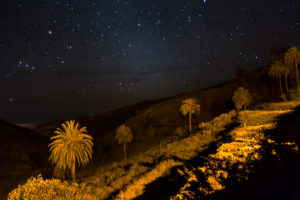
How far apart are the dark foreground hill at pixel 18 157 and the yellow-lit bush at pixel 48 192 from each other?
62.5 meters

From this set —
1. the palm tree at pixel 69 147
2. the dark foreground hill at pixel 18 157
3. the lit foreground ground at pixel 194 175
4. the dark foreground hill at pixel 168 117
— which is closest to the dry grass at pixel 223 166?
→ the lit foreground ground at pixel 194 175

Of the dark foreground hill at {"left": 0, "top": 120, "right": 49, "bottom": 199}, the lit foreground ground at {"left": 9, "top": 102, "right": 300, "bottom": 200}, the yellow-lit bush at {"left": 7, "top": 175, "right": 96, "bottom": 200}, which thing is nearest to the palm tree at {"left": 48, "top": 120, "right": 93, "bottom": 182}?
the lit foreground ground at {"left": 9, "top": 102, "right": 300, "bottom": 200}

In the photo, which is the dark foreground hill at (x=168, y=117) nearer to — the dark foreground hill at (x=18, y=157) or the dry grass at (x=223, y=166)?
the dark foreground hill at (x=18, y=157)

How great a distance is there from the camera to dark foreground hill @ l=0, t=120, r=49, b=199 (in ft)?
283

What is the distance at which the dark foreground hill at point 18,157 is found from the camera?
86.1m

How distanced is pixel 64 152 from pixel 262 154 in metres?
28.9

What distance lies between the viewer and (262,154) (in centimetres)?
1433

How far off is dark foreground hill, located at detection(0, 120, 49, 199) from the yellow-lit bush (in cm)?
6245

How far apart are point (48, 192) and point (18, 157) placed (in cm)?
10014

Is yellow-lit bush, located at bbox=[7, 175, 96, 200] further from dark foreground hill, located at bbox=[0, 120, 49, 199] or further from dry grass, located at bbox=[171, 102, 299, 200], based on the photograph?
dark foreground hill, located at bbox=[0, 120, 49, 199]

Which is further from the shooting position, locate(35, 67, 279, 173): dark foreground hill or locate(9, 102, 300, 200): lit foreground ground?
locate(35, 67, 279, 173): dark foreground hill

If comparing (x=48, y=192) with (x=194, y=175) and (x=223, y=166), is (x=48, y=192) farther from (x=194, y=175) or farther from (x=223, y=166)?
(x=223, y=166)

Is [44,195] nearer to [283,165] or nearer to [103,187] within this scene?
[103,187]

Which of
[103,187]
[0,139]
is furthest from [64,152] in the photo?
[0,139]
